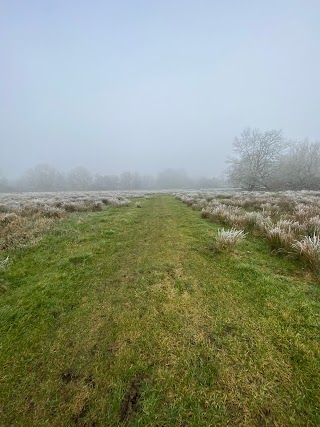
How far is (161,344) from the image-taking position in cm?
259

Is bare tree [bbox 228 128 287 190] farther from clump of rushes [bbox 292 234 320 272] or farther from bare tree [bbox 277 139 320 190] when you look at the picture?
clump of rushes [bbox 292 234 320 272]

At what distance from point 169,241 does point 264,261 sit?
2.69 m

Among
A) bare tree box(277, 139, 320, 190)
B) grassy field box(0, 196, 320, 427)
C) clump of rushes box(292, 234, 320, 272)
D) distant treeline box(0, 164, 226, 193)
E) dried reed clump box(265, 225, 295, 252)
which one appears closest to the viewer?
grassy field box(0, 196, 320, 427)

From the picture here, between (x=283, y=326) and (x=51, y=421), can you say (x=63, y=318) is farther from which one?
(x=283, y=326)

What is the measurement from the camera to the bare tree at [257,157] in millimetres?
38528

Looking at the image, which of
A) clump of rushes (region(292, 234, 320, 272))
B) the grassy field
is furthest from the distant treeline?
the grassy field

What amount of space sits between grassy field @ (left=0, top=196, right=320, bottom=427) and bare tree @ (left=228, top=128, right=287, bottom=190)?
39.0m

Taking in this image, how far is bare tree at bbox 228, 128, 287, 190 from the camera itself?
38.5m

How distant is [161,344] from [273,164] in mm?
44673

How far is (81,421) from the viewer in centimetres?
187

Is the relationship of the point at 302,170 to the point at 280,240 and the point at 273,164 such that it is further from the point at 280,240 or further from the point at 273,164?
the point at 280,240

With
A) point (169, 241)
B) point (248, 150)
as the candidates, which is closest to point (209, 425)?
point (169, 241)

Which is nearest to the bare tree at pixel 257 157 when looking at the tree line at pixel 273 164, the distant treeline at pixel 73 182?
the tree line at pixel 273 164

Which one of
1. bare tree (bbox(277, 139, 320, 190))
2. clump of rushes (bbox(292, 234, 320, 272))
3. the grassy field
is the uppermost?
bare tree (bbox(277, 139, 320, 190))
